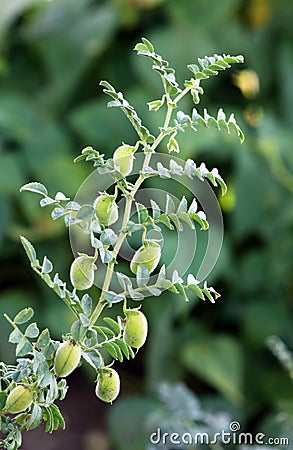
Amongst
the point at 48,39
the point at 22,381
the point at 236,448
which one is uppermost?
the point at 22,381

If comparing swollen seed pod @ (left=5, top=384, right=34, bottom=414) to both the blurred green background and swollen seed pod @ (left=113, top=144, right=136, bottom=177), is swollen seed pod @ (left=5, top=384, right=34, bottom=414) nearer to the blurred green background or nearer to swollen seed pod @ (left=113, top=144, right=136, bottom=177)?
swollen seed pod @ (left=113, top=144, right=136, bottom=177)

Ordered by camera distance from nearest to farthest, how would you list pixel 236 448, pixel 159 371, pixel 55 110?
pixel 236 448 < pixel 159 371 < pixel 55 110

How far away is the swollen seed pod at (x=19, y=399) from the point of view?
28cm

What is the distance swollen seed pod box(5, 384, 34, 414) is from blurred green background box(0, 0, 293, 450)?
2.85 feet

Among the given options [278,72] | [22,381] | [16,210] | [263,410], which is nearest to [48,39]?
[16,210]

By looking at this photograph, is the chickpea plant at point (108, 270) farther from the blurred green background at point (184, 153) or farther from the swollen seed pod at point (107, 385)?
the blurred green background at point (184, 153)

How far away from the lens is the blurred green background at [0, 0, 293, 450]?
1234 mm

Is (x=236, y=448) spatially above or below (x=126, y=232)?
below

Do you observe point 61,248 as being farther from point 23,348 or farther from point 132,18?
point 23,348

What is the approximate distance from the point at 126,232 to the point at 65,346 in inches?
1.7

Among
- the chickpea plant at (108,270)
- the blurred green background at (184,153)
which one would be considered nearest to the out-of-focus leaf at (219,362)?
the blurred green background at (184,153)

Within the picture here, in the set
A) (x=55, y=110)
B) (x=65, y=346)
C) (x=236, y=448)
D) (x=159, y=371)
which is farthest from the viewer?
(x=55, y=110)

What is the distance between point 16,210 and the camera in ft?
4.19

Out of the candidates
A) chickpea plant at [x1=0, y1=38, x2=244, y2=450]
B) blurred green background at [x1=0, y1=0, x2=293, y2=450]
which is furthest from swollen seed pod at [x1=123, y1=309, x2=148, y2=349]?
blurred green background at [x1=0, y1=0, x2=293, y2=450]
